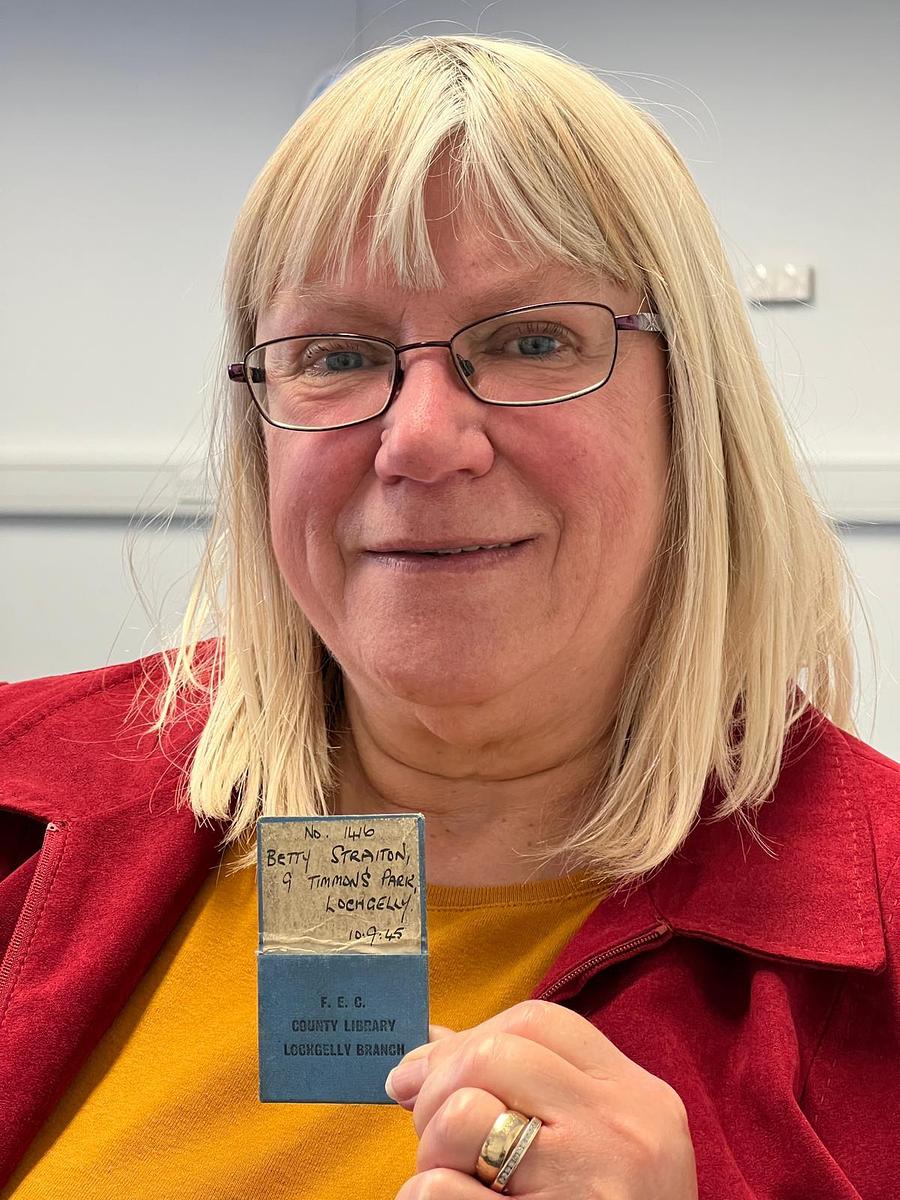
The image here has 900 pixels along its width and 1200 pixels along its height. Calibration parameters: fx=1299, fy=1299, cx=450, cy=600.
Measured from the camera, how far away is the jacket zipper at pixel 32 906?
1.07 metres

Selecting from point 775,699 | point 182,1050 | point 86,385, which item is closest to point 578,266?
point 775,699

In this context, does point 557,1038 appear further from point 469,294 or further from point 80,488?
point 80,488

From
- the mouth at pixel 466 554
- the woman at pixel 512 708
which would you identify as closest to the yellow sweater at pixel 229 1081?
the woman at pixel 512 708

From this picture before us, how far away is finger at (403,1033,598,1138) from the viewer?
73 cm

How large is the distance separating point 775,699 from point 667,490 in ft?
0.68

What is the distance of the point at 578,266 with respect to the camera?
102 centimetres

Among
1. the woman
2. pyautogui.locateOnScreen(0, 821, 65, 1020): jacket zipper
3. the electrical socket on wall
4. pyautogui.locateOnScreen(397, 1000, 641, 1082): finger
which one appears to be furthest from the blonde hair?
the electrical socket on wall

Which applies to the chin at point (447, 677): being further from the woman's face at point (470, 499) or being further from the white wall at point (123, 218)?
the white wall at point (123, 218)

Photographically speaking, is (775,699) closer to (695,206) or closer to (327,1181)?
(695,206)

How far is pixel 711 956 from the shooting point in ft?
3.31

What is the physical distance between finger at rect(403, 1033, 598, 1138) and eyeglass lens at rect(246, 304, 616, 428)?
48cm

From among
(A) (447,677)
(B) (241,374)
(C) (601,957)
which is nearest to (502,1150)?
(C) (601,957)

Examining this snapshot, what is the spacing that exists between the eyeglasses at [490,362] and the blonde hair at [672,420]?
1.8 inches

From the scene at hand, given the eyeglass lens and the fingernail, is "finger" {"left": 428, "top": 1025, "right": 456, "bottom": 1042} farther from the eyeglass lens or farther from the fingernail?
the eyeglass lens
